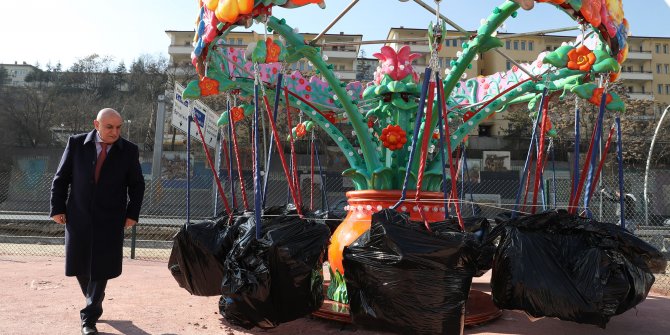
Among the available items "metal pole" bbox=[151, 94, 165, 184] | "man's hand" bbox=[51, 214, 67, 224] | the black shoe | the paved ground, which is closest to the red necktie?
"man's hand" bbox=[51, 214, 67, 224]

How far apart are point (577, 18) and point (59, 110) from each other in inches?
2018

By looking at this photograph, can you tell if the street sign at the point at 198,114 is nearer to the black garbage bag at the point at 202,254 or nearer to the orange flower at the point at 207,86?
the orange flower at the point at 207,86

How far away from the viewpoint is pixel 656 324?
4812mm

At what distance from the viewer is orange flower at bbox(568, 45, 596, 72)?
4.32 meters

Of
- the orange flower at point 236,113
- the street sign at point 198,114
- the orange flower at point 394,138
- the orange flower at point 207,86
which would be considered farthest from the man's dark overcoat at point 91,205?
the street sign at point 198,114

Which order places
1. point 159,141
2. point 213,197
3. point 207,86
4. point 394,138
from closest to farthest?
point 207,86 < point 394,138 < point 213,197 < point 159,141

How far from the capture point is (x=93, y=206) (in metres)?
3.74

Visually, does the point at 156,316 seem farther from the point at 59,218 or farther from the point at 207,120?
the point at 207,120

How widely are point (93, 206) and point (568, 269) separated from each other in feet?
11.7

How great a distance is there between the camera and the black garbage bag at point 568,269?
11.6 feet

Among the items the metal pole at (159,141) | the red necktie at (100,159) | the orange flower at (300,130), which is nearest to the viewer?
the red necktie at (100,159)

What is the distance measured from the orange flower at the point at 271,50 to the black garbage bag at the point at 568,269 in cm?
235

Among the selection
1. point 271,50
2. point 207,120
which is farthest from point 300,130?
point 207,120

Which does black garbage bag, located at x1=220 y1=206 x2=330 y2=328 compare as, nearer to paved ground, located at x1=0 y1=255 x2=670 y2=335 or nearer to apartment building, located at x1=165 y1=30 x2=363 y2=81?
paved ground, located at x1=0 y1=255 x2=670 y2=335
